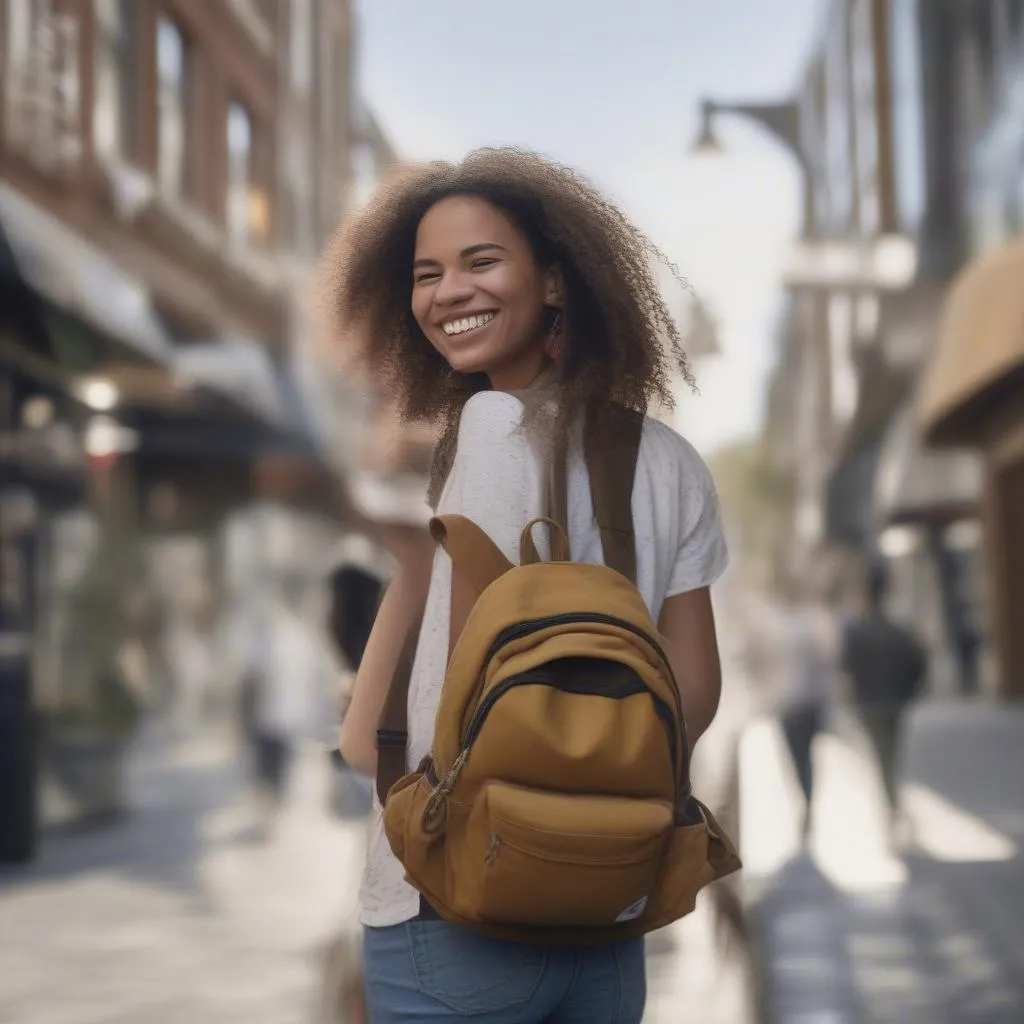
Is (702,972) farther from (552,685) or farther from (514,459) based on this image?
(552,685)

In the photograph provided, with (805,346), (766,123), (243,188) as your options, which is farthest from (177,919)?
(805,346)

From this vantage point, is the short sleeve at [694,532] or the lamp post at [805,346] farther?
the lamp post at [805,346]

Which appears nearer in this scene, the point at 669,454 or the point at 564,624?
the point at 564,624

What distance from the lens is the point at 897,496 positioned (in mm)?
21828

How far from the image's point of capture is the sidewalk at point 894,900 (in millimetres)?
6180

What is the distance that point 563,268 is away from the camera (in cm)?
215

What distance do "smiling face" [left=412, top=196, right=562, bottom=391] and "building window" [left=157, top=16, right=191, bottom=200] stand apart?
1785 centimetres

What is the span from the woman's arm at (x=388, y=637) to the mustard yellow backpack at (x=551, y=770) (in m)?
0.10

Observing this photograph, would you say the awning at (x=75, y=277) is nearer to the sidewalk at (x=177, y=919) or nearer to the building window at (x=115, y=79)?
the building window at (x=115, y=79)

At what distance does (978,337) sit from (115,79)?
9.41 m

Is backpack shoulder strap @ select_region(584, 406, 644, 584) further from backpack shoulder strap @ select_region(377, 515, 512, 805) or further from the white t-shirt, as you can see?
backpack shoulder strap @ select_region(377, 515, 512, 805)

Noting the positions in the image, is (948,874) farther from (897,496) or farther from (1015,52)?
(897,496)

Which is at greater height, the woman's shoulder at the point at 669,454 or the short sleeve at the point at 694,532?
the woman's shoulder at the point at 669,454

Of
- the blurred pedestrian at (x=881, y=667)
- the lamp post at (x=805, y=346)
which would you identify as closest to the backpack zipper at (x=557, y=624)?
the blurred pedestrian at (x=881, y=667)
